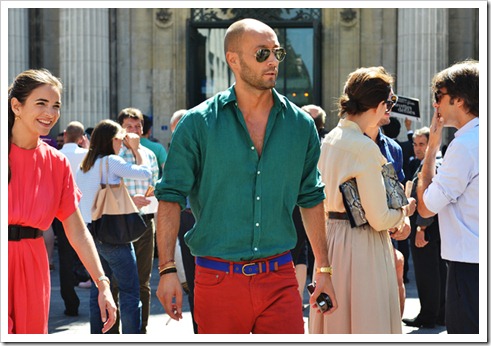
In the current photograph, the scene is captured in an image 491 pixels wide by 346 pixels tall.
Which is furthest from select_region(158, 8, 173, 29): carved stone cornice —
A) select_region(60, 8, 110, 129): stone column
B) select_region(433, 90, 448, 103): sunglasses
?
select_region(433, 90, 448, 103): sunglasses

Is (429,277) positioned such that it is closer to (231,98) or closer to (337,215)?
(337,215)

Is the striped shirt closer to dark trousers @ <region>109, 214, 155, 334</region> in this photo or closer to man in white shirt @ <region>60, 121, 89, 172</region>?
dark trousers @ <region>109, 214, 155, 334</region>

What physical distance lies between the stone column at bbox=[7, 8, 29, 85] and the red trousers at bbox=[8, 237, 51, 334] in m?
14.7

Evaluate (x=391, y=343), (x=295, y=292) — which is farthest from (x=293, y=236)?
(x=391, y=343)

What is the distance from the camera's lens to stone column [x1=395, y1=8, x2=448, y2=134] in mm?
18300

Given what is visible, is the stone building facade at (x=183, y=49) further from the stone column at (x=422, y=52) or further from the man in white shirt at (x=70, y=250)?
the man in white shirt at (x=70, y=250)

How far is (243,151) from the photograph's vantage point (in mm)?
4750

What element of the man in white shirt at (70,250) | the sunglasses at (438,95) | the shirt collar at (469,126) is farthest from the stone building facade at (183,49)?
the shirt collar at (469,126)

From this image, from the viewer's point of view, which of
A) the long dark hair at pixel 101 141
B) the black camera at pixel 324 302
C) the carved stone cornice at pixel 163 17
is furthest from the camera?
the carved stone cornice at pixel 163 17

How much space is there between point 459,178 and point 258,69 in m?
1.32

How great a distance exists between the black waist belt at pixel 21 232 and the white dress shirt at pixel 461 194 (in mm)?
2133

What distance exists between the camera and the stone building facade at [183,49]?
18.9 meters

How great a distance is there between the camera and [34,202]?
479cm

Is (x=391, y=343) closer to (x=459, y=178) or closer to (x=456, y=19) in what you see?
(x=459, y=178)
